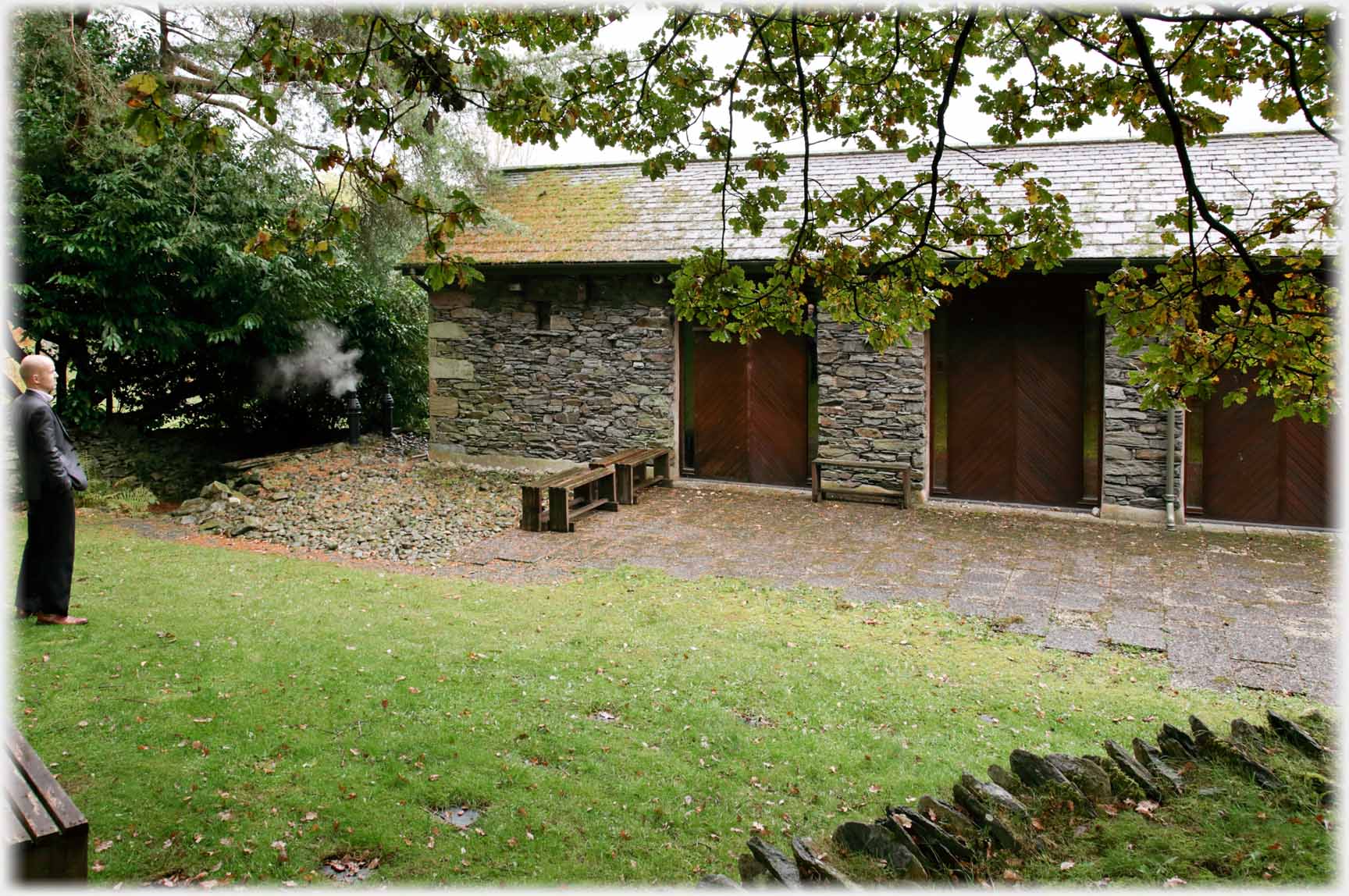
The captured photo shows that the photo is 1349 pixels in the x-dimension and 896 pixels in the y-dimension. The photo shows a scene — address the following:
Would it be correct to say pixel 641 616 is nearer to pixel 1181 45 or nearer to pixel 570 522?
pixel 570 522

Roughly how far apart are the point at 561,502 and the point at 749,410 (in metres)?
3.56

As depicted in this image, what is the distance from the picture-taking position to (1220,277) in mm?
4273

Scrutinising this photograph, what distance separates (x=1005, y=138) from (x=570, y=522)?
671cm

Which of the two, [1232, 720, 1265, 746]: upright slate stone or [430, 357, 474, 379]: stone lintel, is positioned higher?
[430, 357, 474, 379]: stone lintel

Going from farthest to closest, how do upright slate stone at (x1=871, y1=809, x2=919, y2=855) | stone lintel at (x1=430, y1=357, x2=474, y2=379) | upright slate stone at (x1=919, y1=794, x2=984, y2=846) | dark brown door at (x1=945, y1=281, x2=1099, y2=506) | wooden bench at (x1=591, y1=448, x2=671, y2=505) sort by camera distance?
stone lintel at (x1=430, y1=357, x2=474, y2=379)
wooden bench at (x1=591, y1=448, x2=671, y2=505)
dark brown door at (x1=945, y1=281, x2=1099, y2=506)
upright slate stone at (x1=919, y1=794, x2=984, y2=846)
upright slate stone at (x1=871, y1=809, x2=919, y2=855)

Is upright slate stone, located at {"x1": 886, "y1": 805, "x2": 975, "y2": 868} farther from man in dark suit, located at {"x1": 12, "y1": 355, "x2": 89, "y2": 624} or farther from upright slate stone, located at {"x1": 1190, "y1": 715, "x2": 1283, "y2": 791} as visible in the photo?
man in dark suit, located at {"x1": 12, "y1": 355, "x2": 89, "y2": 624}

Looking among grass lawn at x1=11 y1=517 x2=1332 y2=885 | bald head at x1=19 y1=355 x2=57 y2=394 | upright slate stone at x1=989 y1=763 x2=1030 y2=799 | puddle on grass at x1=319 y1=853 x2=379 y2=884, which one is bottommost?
puddle on grass at x1=319 y1=853 x2=379 y2=884

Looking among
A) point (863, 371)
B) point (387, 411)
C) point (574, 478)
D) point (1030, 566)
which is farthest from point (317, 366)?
point (1030, 566)

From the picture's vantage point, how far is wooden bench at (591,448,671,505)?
11.9 meters

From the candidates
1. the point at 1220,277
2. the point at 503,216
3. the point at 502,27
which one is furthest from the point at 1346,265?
the point at 503,216

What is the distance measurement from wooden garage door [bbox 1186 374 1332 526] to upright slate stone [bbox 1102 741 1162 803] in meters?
8.13

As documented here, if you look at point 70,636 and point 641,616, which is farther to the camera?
point 641,616

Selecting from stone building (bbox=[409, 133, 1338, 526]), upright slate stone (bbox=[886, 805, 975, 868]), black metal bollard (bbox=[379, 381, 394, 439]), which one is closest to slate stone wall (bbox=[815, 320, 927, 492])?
stone building (bbox=[409, 133, 1338, 526])

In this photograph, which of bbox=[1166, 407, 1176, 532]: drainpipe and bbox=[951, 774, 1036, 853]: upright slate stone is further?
bbox=[1166, 407, 1176, 532]: drainpipe
